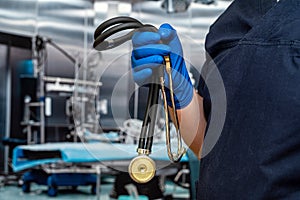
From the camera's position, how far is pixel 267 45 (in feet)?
2.03

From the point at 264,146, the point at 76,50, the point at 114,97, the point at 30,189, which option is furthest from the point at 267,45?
the point at 76,50

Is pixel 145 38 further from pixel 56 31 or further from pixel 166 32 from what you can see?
pixel 56 31

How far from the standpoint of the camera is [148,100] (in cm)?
65

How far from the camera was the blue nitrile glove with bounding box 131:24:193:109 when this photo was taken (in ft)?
2.12

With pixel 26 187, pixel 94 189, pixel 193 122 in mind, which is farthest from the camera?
pixel 94 189

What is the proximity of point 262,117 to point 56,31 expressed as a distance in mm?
6594

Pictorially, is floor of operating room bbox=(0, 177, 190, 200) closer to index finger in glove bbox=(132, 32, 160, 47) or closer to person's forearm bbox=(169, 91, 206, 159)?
person's forearm bbox=(169, 91, 206, 159)

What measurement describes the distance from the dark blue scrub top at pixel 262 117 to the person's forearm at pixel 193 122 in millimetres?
136

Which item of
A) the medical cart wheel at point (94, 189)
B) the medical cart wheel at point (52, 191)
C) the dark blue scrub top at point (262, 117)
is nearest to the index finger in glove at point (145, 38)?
the dark blue scrub top at point (262, 117)

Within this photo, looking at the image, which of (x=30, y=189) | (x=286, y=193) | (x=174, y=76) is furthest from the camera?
(x=30, y=189)

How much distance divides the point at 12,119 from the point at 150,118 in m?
5.98

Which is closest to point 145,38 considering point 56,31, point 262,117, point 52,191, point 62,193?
point 262,117

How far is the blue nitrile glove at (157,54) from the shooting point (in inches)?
25.5

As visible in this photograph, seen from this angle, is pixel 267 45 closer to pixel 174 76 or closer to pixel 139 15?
pixel 174 76
